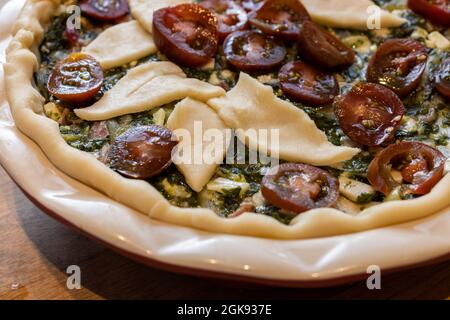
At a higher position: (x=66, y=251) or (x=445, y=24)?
(x=445, y=24)

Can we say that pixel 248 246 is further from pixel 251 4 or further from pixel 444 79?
pixel 251 4

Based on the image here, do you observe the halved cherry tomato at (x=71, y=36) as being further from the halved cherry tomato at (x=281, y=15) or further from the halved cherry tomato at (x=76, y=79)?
the halved cherry tomato at (x=281, y=15)

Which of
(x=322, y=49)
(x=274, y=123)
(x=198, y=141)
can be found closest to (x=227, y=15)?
(x=322, y=49)

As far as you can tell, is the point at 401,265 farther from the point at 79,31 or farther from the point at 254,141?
the point at 79,31

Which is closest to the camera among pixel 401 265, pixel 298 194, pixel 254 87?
pixel 401 265

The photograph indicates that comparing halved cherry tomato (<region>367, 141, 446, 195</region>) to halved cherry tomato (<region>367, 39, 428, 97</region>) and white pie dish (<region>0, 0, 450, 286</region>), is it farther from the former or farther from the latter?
halved cherry tomato (<region>367, 39, 428, 97</region>)

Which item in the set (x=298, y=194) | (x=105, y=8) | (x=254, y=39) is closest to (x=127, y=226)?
(x=298, y=194)
